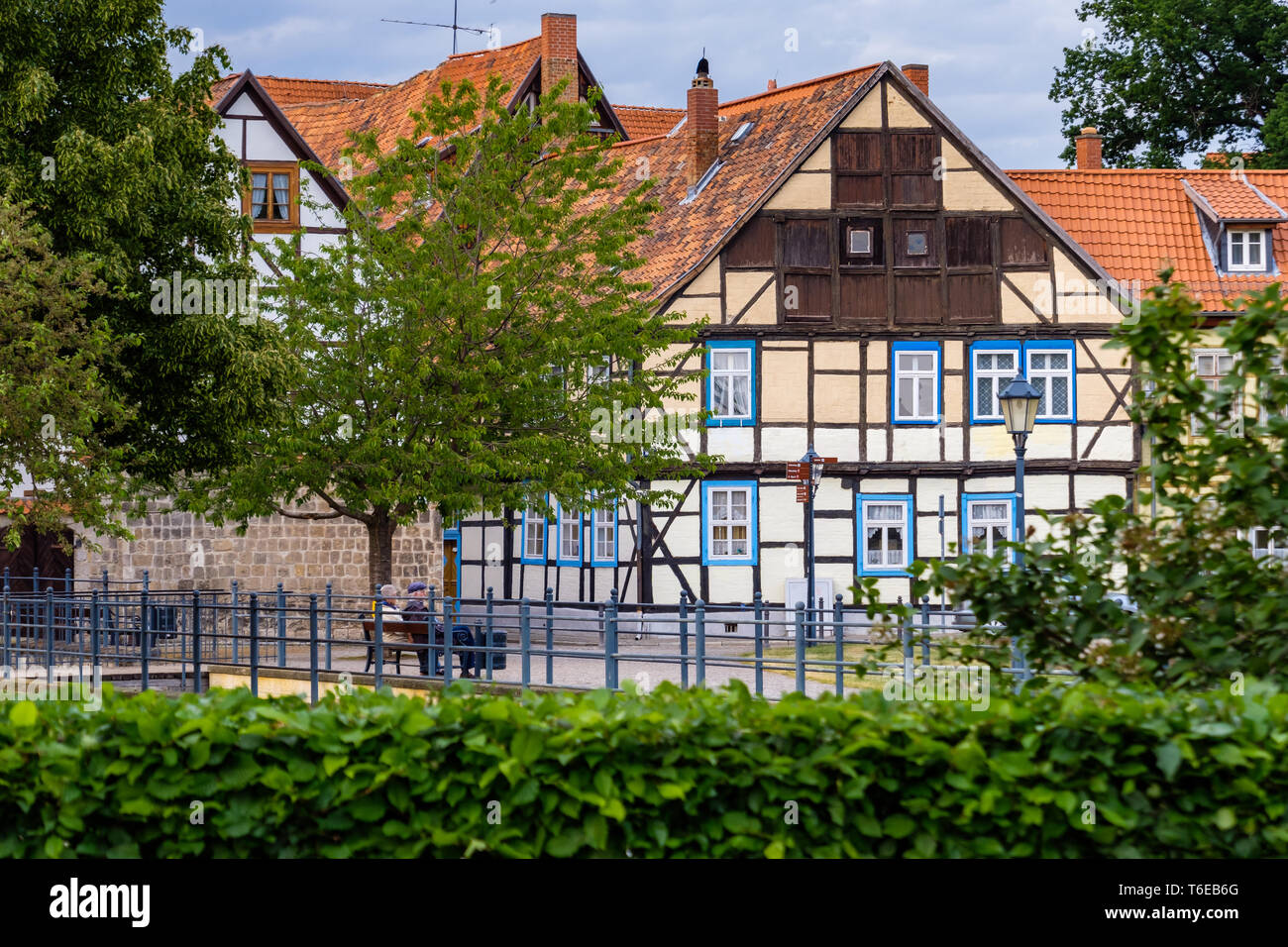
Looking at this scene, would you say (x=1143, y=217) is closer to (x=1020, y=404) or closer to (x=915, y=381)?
(x=915, y=381)

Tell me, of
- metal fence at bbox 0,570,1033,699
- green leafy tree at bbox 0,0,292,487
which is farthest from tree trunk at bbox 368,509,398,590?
green leafy tree at bbox 0,0,292,487

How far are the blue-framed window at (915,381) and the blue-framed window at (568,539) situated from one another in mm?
5975

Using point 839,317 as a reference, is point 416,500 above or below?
below

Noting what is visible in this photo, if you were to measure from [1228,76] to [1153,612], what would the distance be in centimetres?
4213

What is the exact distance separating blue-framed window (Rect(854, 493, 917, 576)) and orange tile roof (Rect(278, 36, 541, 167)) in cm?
1558

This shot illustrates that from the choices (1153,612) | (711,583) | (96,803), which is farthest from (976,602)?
(711,583)

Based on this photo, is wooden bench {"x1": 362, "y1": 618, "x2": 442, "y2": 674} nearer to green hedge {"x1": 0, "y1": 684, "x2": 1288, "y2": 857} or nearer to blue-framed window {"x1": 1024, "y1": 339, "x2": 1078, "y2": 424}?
green hedge {"x1": 0, "y1": 684, "x2": 1288, "y2": 857}

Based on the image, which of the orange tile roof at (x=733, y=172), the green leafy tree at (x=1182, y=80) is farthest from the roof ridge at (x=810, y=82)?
the green leafy tree at (x=1182, y=80)

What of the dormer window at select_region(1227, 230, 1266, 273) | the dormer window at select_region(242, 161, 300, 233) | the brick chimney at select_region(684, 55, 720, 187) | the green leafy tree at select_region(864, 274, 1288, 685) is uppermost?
the brick chimney at select_region(684, 55, 720, 187)

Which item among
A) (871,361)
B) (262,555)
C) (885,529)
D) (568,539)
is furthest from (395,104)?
(885,529)

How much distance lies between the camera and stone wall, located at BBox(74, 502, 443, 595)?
27938 mm

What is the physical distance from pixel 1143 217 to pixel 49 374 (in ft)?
75.2

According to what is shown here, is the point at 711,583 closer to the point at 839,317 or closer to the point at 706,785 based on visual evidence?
the point at 839,317

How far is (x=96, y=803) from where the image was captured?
5059mm
